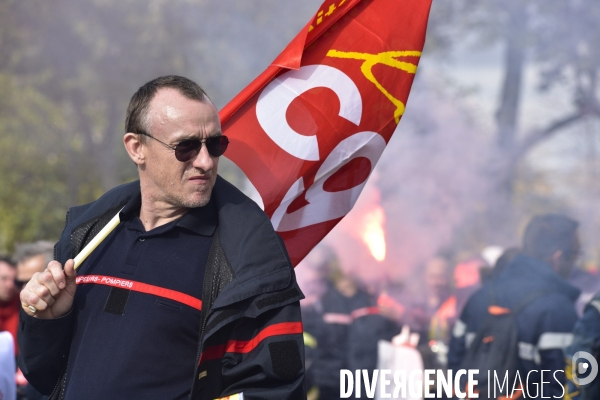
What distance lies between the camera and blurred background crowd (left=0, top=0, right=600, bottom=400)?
13.5m

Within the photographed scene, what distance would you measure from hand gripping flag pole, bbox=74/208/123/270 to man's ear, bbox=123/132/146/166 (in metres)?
0.16

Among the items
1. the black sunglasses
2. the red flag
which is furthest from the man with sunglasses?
the red flag

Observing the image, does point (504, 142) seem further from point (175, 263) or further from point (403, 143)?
point (175, 263)

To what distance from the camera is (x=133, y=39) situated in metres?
15.3

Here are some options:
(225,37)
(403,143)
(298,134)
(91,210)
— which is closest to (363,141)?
(298,134)

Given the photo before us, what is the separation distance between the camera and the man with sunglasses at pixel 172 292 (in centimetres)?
186

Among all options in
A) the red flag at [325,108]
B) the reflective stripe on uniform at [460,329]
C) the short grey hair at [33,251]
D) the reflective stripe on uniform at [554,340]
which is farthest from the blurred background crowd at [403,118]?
the red flag at [325,108]

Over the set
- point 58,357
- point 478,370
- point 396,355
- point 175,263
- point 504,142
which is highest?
point 504,142

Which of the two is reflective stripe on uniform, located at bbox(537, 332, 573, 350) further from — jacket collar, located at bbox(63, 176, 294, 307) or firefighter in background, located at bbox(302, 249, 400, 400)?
jacket collar, located at bbox(63, 176, 294, 307)

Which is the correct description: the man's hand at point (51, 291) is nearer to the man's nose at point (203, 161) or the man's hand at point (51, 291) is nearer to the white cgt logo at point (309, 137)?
the man's nose at point (203, 161)

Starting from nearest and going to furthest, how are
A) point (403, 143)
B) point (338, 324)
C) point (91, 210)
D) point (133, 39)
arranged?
point (91, 210) → point (338, 324) → point (403, 143) → point (133, 39)

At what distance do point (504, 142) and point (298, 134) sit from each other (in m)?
15.7

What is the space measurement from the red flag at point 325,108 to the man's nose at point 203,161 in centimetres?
78

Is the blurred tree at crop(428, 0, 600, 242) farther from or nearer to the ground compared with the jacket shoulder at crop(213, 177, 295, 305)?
farther from the ground
